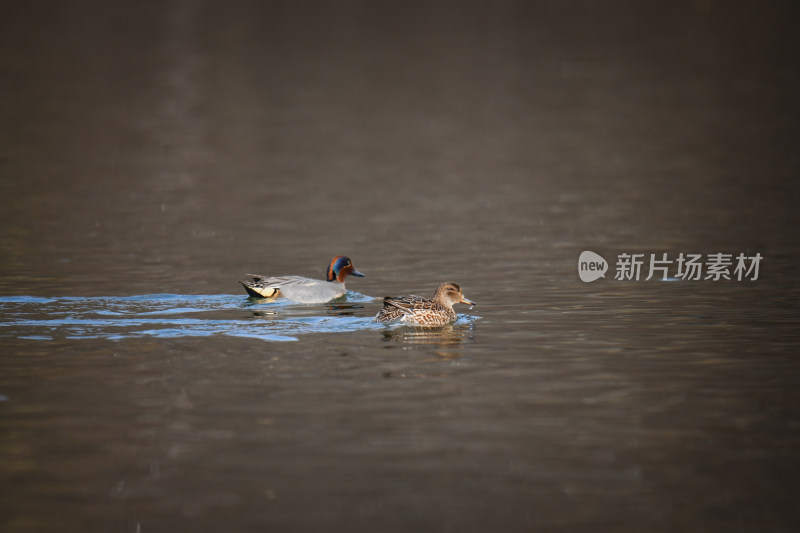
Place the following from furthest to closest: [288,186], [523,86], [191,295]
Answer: [523,86]
[288,186]
[191,295]

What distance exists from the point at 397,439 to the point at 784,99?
4128cm

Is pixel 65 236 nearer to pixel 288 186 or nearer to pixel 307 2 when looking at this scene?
pixel 288 186

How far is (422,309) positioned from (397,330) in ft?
1.51

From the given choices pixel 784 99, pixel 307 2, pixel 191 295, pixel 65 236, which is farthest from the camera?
pixel 307 2

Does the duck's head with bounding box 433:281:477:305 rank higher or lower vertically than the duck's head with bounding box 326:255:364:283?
lower

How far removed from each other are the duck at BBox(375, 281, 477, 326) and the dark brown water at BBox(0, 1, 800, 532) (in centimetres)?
21

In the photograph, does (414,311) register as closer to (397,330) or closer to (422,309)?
(422,309)

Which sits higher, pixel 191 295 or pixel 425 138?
pixel 425 138

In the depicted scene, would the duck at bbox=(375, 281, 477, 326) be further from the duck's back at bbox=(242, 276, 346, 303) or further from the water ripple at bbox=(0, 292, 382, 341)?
the duck's back at bbox=(242, 276, 346, 303)

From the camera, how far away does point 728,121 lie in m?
43.9

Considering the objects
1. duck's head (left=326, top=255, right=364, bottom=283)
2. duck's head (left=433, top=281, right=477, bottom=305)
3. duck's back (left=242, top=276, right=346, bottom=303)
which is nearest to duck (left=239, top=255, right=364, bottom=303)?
duck's back (left=242, top=276, right=346, bottom=303)

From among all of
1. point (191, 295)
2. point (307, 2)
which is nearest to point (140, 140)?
point (191, 295)

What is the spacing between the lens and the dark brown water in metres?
10.4

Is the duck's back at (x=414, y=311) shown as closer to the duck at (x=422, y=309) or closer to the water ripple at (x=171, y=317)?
the duck at (x=422, y=309)
